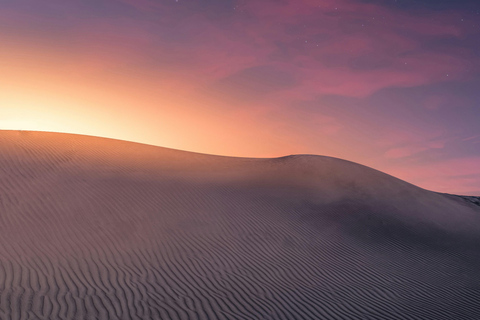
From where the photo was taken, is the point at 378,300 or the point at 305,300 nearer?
the point at 305,300

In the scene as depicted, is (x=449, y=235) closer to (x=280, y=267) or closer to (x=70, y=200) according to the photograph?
(x=280, y=267)

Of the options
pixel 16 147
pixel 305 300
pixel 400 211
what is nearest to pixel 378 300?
pixel 305 300

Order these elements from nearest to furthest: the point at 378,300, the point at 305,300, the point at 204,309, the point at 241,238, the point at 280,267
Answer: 1. the point at 204,309
2. the point at 305,300
3. the point at 378,300
4. the point at 280,267
5. the point at 241,238

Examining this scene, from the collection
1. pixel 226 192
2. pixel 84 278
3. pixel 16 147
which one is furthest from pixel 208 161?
pixel 84 278

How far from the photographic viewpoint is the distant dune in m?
6.79

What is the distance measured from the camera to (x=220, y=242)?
10.8 m

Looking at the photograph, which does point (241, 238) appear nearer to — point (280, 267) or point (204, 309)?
point (280, 267)

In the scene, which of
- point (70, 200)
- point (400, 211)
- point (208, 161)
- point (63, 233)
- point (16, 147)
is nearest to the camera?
point (63, 233)

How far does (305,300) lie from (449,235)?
10.5m

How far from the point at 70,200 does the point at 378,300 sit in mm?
10328

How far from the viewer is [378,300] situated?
306 inches

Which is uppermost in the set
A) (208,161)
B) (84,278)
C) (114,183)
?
(208,161)

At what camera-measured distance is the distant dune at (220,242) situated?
267 inches

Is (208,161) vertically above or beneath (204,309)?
above
